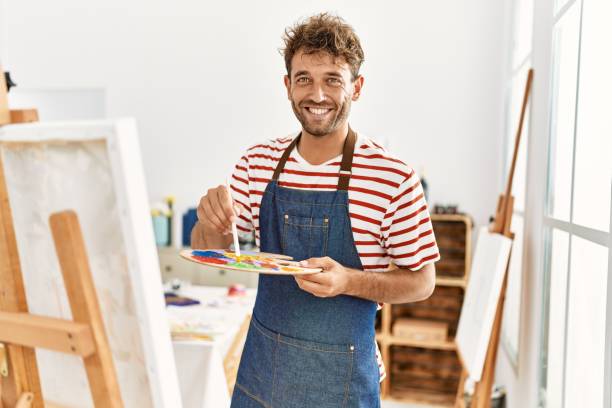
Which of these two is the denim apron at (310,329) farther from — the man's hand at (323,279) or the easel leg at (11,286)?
the easel leg at (11,286)

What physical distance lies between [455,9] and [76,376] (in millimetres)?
3370

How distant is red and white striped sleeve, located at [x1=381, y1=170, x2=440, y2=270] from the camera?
4.56 ft

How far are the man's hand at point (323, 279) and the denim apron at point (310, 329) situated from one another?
0.18m

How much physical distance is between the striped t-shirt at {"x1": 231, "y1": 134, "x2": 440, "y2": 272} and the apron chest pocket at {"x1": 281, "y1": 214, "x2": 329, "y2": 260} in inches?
3.3

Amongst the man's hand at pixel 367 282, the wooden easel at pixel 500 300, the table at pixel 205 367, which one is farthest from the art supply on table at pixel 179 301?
the man's hand at pixel 367 282

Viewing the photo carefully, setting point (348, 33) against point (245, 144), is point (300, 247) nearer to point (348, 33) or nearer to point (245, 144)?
Answer: point (348, 33)

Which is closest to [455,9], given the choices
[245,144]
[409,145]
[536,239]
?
[409,145]

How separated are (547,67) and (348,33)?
88 cm

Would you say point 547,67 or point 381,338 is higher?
point 547,67

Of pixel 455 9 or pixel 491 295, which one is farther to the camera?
pixel 455 9

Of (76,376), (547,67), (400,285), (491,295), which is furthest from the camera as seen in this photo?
(491,295)

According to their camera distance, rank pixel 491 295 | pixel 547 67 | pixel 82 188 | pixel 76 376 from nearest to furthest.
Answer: pixel 82 188 → pixel 76 376 → pixel 547 67 → pixel 491 295

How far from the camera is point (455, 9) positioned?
368 centimetres

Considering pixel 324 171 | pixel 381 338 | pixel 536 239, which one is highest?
pixel 324 171
